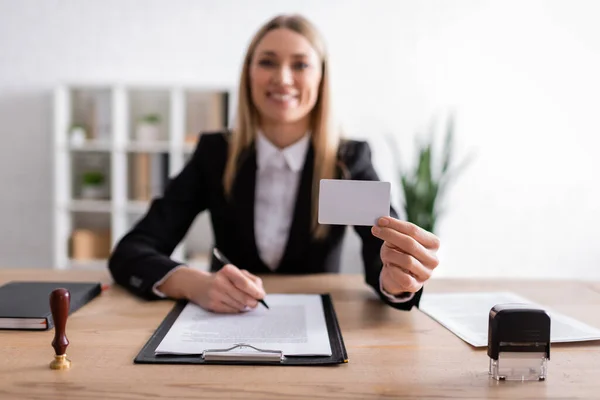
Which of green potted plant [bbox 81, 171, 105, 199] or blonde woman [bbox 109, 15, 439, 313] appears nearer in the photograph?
blonde woman [bbox 109, 15, 439, 313]

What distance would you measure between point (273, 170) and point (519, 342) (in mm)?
1173

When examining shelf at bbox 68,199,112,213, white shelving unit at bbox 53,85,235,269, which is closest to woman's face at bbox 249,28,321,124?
white shelving unit at bbox 53,85,235,269

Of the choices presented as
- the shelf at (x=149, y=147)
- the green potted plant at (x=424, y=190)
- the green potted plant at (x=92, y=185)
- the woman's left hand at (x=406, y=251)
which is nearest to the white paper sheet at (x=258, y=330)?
the woman's left hand at (x=406, y=251)

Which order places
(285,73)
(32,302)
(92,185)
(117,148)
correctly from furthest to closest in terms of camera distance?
1. (92,185)
2. (117,148)
3. (285,73)
4. (32,302)

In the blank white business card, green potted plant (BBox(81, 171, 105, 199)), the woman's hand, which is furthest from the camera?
green potted plant (BBox(81, 171, 105, 199))

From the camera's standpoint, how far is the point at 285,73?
1774 mm

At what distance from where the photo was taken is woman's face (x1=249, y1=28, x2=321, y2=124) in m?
1.78

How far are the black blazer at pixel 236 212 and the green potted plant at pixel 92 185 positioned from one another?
2157 mm

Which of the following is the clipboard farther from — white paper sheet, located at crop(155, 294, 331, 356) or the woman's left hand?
the woman's left hand

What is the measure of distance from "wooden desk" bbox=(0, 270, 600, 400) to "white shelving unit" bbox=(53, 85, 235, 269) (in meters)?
2.64

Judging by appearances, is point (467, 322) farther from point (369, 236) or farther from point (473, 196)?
point (473, 196)

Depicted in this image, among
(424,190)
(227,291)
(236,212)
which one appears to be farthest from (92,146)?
(227,291)

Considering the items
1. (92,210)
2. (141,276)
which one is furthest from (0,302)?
(92,210)

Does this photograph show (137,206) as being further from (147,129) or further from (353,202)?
(353,202)
